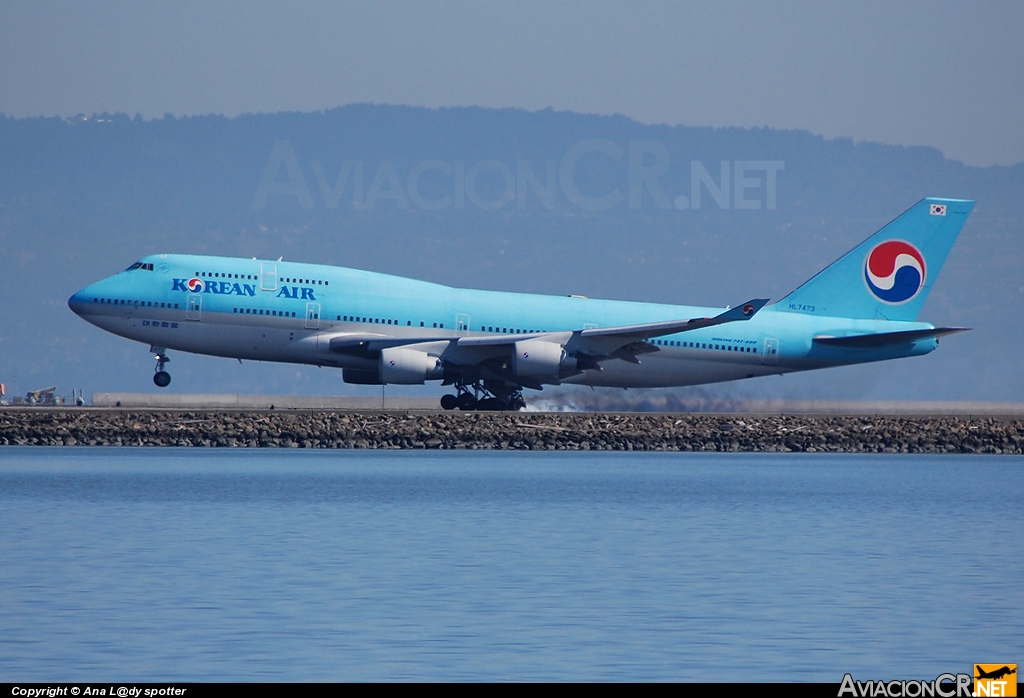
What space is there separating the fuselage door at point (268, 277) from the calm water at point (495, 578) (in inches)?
351

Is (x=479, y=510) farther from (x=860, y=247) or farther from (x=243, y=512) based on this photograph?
(x=860, y=247)

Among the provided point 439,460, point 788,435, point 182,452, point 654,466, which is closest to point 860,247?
point 788,435

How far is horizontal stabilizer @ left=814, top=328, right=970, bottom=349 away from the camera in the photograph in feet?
168

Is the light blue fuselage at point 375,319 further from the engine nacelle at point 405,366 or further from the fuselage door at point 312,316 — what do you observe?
the engine nacelle at point 405,366

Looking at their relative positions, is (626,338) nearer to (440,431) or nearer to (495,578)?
(440,431)

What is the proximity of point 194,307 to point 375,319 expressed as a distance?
Answer: 5640mm

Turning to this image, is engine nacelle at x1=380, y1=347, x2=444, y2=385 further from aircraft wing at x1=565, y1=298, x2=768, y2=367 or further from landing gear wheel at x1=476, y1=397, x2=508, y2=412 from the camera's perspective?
aircraft wing at x1=565, y1=298, x2=768, y2=367

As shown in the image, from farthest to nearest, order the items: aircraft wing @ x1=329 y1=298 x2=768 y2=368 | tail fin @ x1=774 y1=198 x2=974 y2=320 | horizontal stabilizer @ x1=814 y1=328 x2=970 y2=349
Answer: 1. tail fin @ x1=774 y1=198 x2=974 y2=320
2. horizontal stabilizer @ x1=814 y1=328 x2=970 y2=349
3. aircraft wing @ x1=329 y1=298 x2=768 y2=368

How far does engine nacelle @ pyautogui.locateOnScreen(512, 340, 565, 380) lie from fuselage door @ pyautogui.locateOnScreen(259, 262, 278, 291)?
7661 mm

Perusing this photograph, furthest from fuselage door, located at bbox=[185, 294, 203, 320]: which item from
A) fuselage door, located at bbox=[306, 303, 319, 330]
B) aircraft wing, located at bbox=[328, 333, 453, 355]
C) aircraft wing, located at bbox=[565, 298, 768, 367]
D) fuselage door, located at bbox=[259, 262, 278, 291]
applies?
aircraft wing, located at bbox=[565, 298, 768, 367]

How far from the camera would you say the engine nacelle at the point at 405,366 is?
46344 millimetres

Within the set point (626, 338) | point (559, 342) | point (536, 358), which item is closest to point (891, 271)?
point (626, 338)

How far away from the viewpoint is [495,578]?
21469 millimetres

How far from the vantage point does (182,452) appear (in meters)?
48.1
